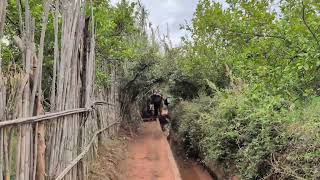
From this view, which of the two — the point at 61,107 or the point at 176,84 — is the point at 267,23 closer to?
the point at 61,107

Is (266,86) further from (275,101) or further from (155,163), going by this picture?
(155,163)

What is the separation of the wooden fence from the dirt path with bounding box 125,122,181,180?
321 cm

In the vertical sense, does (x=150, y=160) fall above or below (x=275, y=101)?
below

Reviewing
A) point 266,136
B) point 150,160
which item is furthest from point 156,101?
point 266,136

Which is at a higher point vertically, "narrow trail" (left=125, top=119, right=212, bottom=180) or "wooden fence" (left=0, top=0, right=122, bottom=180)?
"wooden fence" (left=0, top=0, right=122, bottom=180)

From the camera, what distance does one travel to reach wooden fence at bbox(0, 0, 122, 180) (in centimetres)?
287

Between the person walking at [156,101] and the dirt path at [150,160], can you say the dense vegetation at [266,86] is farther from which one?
the person walking at [156,101]

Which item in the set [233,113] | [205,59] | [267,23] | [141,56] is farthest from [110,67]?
[267,23]

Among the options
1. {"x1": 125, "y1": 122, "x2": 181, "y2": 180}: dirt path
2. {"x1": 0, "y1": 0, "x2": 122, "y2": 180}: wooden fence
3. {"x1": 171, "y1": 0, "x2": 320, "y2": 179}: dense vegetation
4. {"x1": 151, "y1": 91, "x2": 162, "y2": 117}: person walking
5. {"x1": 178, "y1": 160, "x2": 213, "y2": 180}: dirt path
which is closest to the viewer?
{"x1": 0, "y1": 0, "x2": 122, "y2": 180}: wooden fence

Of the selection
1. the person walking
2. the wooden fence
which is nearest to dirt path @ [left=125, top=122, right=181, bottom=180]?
the wooden fence

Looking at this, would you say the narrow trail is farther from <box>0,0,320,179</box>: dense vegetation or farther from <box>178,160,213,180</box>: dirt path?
<box>0,0,320,179</box>: dense vegetation

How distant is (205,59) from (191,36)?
5.75 feet

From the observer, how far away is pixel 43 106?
438 centimetres

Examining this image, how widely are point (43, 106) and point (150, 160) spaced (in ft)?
20.1
